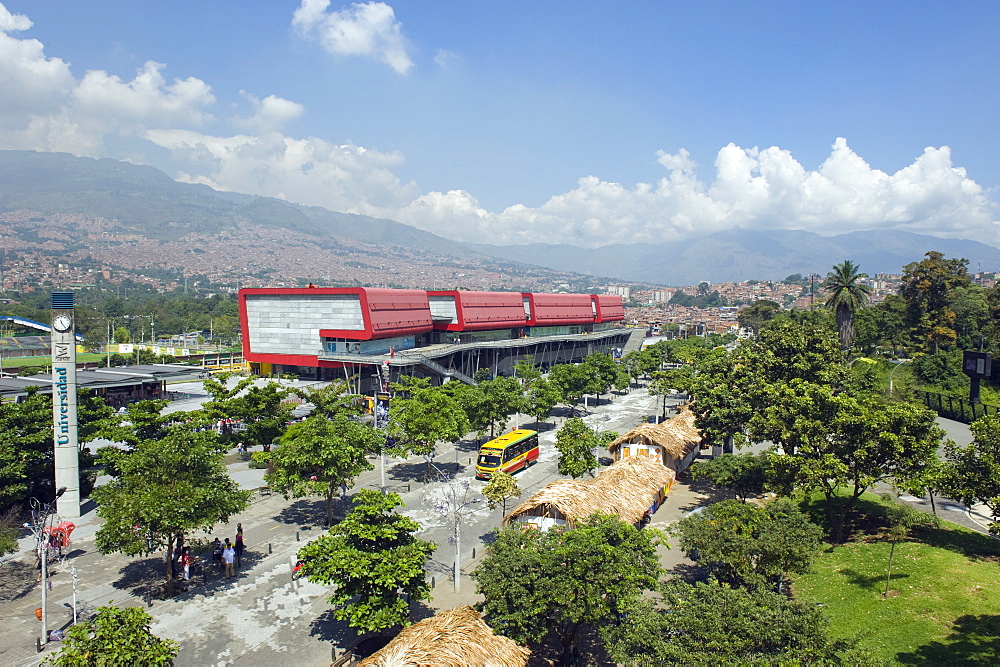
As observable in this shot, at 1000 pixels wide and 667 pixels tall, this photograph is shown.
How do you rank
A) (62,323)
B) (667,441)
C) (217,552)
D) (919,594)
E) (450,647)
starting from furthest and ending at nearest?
1. (667,441)
2. (62,323)
3. (217,552)
4. (919,594)
5. (450,647)

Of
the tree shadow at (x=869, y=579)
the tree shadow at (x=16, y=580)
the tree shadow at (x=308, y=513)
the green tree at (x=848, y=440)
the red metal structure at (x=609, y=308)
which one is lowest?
the tree shadow at (x=308, y=513)

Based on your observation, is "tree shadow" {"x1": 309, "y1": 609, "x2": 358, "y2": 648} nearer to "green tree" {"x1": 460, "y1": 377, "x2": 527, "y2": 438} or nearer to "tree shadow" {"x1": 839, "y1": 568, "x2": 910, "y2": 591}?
"tree shadow" {"x1": 839, "y1": 568, "x2": 910, "y2": 591}

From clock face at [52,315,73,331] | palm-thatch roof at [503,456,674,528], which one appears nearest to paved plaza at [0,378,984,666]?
Result: palm-thatch roof at [503,456,674,528]

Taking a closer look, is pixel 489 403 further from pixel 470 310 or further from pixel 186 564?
pixel 470 310

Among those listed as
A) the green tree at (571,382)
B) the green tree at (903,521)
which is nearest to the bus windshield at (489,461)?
the green tree at (571,382)

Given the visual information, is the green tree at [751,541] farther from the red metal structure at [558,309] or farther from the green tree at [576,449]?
the red metal structure at [558,309]

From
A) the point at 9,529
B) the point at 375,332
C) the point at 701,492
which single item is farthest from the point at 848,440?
the point at 375,332

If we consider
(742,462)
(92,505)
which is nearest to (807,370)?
(742,462)
